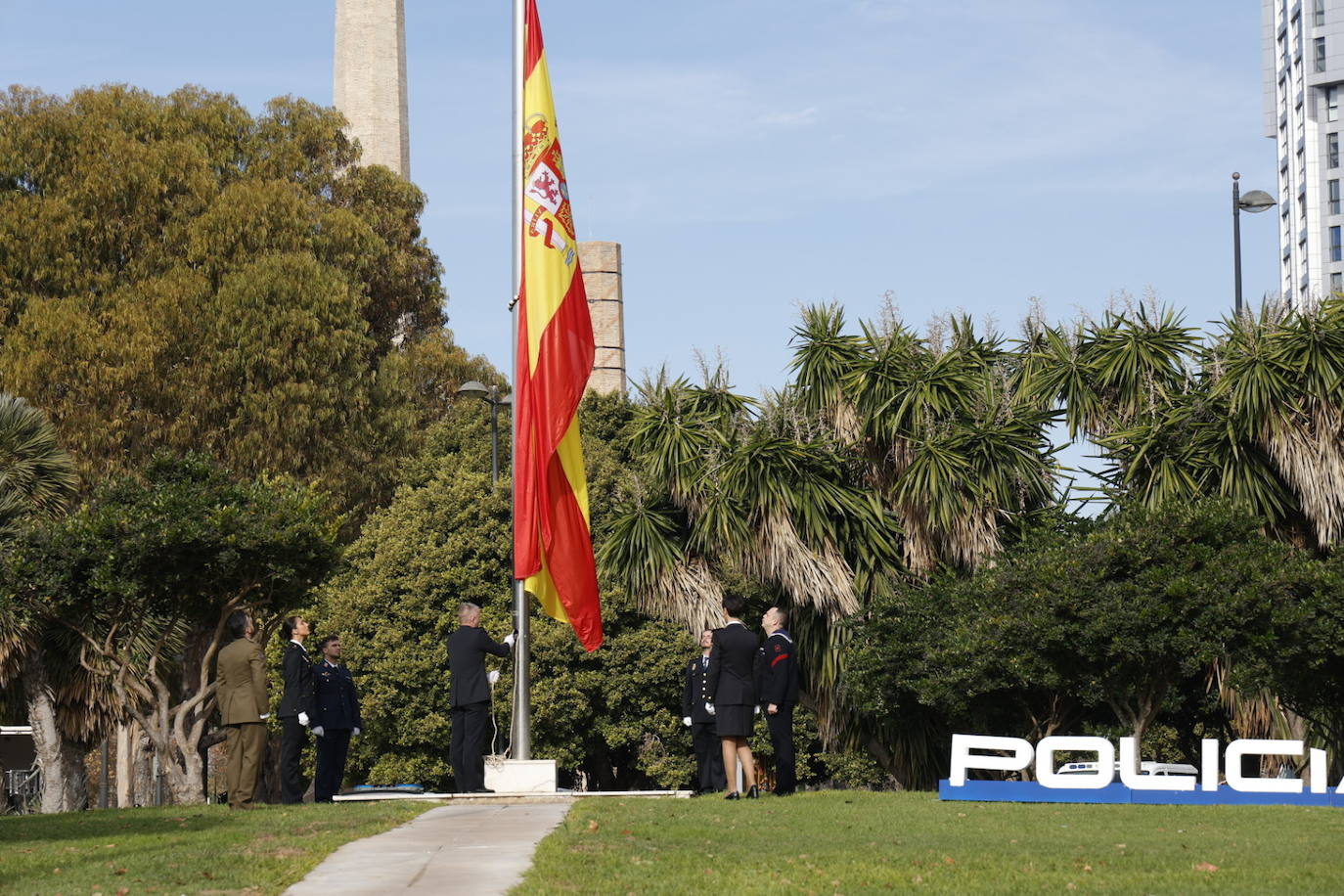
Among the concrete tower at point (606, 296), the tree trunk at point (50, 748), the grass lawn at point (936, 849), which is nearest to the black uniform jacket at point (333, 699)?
the grass lawn at point (936, 849)

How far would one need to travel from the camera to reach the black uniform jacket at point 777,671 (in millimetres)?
13602

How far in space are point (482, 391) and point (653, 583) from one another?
8874mm

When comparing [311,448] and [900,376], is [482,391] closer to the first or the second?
[311,448]

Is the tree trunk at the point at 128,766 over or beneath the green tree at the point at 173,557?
beneath

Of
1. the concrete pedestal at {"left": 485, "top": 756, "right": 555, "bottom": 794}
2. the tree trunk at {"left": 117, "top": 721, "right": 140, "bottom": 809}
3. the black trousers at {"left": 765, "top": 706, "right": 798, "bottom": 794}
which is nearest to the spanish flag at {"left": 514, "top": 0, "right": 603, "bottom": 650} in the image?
the concrete pedestal at {"left": 485, "top": 756, "right": 555, "bottom": 794}

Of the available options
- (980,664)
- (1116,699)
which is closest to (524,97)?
(980,664)

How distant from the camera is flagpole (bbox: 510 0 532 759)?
584 inches

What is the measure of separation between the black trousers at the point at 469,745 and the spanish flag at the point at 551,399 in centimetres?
139

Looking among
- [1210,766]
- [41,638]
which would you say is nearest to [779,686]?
[1210,766]

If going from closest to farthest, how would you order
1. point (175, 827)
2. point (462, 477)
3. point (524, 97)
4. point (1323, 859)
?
point (1323, 859), point (175, 827), point (524, 97), point (462, 477)

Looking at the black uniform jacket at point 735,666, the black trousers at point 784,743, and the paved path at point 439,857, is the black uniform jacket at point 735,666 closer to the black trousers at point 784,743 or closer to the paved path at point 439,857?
the black trousers at point 784,743

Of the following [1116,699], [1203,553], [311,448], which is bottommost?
[1116,699]

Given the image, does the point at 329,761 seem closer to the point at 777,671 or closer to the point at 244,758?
the point at 244,758

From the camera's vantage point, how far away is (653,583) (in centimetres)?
2322
